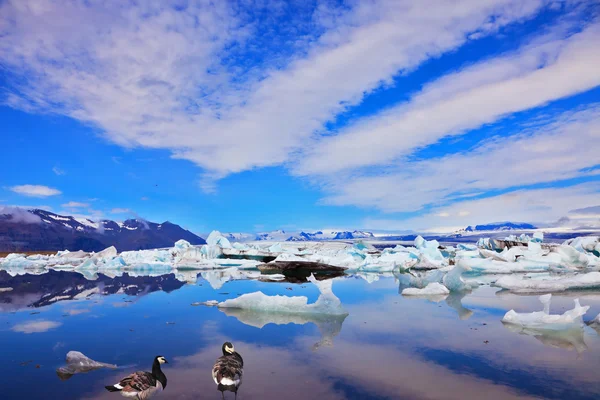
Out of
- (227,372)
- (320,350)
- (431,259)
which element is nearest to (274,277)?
(431,259)

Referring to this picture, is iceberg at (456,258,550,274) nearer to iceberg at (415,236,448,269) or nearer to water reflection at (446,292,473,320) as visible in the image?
iceberg at (415,236,448,269)

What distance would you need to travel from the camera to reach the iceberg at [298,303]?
711cm

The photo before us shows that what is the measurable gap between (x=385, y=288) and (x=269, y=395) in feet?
29.9

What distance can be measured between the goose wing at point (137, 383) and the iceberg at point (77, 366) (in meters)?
1.12

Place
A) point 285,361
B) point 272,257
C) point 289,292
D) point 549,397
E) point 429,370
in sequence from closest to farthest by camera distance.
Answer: point 549,397 < point 429,370 < point 285,361 < point 289,292 < point 272,257

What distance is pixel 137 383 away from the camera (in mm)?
3412

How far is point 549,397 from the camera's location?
3.40m

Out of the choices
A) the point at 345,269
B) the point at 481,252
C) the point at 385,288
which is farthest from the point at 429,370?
the point at 481,252

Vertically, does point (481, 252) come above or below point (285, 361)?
above

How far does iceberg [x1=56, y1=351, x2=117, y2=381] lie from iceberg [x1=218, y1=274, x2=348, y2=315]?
3477mm

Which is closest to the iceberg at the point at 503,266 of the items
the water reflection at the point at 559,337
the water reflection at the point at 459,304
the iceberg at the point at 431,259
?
the iceberg at the point at 431,259

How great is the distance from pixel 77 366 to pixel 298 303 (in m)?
3.93

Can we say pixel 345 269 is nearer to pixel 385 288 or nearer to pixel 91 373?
pixel 385 288

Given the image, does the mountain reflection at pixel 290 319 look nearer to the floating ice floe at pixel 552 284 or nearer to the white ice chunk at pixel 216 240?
the floating ice floe at pixel 552 284
